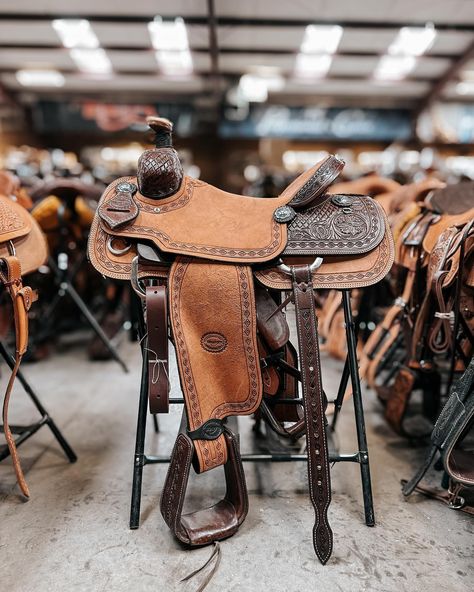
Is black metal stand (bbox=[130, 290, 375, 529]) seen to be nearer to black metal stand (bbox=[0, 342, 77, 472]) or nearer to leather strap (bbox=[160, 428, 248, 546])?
leather strap (bbox=[160, 428, 248, 546])

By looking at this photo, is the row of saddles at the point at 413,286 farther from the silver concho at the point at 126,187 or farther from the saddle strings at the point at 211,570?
the saddle strings at the point at 211,570

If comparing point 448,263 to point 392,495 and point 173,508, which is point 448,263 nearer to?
point 392,495

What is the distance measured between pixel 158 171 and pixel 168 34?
8050mm

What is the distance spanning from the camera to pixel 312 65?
938 centimetres

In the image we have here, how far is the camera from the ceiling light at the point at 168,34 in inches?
303

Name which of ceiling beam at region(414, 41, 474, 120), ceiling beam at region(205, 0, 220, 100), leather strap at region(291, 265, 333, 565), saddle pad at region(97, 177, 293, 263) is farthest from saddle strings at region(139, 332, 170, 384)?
ceiling beam at region(414, 41, 474, 120)

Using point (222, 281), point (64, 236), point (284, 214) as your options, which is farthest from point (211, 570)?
point (64, 236)

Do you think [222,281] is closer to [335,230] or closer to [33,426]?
[335,230]

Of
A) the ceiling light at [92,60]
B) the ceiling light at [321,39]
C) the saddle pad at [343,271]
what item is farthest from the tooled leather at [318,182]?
the ceiling light at [92,60]

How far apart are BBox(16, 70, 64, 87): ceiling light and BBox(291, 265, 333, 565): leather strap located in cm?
1042

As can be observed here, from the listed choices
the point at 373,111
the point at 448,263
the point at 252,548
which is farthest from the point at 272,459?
the point at 373,111

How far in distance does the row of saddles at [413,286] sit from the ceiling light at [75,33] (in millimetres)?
6378

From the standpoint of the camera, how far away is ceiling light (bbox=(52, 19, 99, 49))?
25.4 feet

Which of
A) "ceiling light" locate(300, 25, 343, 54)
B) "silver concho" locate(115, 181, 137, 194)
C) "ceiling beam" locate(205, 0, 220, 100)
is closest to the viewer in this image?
"silver concho" locate(115, 181, 137, 194)
